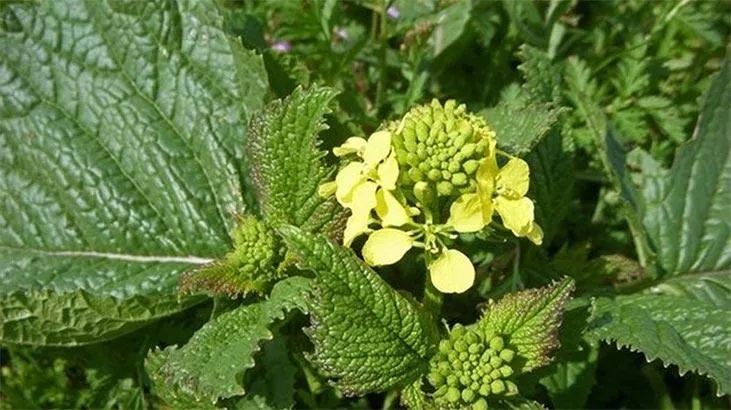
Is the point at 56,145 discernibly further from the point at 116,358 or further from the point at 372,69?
the point at 372,69

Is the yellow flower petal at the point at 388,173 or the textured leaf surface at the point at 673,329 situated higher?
the yellow flower petal at the point at 388,173

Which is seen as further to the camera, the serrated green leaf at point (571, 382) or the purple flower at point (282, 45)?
the purple flower at point (282, 45)

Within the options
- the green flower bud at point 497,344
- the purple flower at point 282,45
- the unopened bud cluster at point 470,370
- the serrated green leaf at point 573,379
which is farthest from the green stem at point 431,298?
the purple flower at point 282,45

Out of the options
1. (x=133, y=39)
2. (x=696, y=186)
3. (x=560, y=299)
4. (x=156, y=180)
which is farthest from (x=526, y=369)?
(x=133, y=39)

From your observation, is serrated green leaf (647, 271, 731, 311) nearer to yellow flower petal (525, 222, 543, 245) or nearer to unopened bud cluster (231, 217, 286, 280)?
yellow flower petal (525, 222, 543, 245)

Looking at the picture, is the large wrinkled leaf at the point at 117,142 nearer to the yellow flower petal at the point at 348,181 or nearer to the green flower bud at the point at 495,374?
the yellow flower petal at the point at 348,181

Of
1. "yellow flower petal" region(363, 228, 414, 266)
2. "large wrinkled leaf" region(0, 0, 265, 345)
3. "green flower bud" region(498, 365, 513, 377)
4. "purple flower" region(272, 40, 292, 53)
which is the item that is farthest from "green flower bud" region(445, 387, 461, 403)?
"purple flower" region(272, 40, 292, 53)

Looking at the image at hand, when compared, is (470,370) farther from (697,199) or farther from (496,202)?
(697,199)
